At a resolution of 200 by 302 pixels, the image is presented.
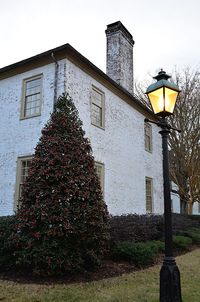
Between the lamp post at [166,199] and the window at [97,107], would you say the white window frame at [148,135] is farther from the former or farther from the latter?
the lamp post at [166,199]

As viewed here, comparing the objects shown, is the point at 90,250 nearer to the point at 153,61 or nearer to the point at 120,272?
the point at 120,272

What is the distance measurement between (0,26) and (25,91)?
266cm

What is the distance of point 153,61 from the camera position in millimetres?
30766

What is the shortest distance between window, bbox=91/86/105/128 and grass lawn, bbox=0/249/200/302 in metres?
6.30

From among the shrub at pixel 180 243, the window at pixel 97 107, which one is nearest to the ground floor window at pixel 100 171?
the window at pixel 97 107

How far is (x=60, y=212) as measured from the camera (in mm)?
6523

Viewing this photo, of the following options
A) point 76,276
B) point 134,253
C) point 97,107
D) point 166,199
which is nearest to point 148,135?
point 97,107

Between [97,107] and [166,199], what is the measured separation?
7.55 metres

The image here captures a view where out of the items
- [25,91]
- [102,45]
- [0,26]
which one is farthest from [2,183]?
[102,45]

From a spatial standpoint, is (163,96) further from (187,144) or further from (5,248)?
(187,144)

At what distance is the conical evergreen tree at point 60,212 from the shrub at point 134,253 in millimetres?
1136

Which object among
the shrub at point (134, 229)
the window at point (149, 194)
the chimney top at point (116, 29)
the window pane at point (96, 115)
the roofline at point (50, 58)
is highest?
the chimney top at point (116, 29)

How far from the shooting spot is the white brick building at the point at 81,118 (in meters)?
10.2

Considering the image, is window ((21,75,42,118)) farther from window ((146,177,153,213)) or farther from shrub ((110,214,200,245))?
window ((146,177,153,213))
